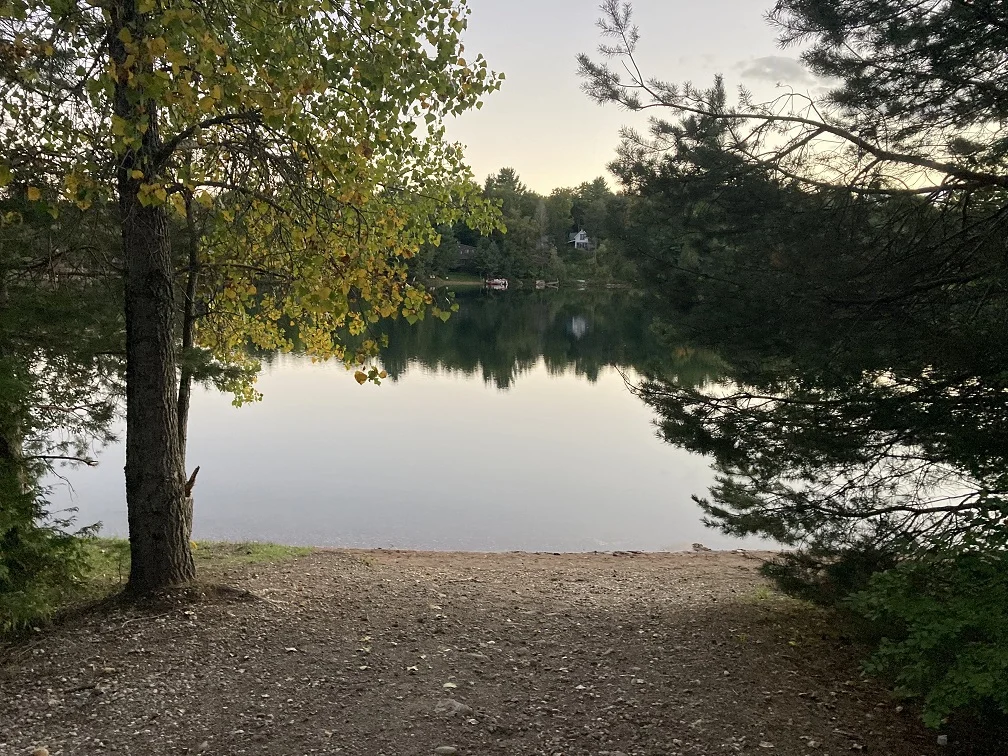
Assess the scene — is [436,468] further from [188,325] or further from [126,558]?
[188,325]

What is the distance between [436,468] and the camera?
51.9 feet

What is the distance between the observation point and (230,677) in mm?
4352

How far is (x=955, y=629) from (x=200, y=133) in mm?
5383

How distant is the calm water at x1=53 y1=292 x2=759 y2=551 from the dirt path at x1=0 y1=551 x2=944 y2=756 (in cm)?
421

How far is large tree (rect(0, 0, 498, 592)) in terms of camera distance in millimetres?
3535

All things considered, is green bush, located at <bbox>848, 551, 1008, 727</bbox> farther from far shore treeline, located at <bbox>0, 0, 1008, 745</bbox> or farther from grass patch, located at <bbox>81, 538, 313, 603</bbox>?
grass patch, located at <bbox>81, 538, 313, 603</bbox>

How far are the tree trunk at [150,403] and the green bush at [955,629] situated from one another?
15.6 ft

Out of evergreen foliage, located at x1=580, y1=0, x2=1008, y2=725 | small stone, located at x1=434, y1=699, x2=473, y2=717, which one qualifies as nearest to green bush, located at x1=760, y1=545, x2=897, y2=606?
evergreen foliage, located at x1=580, y1=0, x2=1008, y2=725

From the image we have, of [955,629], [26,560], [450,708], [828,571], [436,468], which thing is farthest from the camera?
[436,468]

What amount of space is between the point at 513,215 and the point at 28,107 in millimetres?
74963

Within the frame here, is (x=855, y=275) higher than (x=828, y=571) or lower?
higher

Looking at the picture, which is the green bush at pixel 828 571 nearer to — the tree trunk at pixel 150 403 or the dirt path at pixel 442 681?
the dirt path at pixel 442 681

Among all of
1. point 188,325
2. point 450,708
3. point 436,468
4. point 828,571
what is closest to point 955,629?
point 828,571

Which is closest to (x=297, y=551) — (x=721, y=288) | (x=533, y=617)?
(x=533, y=617)
